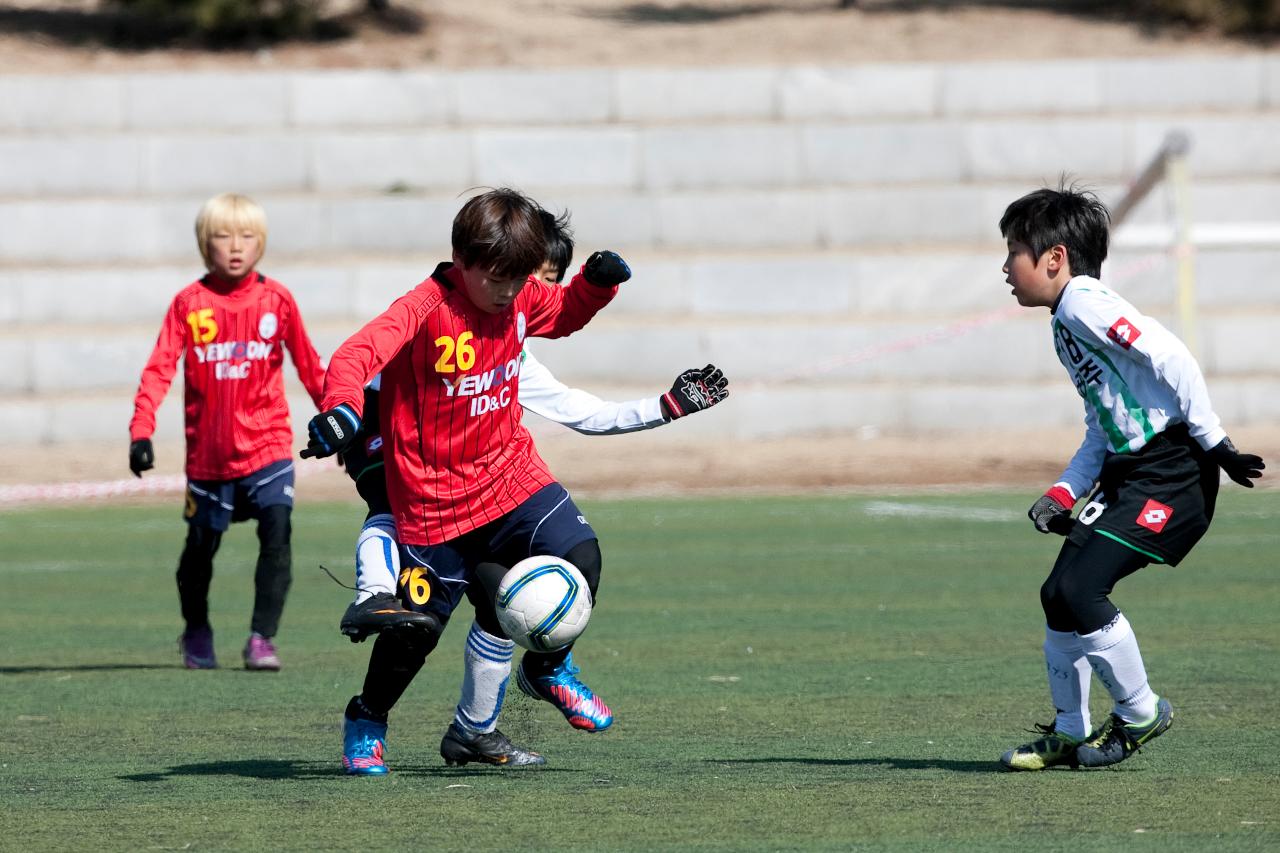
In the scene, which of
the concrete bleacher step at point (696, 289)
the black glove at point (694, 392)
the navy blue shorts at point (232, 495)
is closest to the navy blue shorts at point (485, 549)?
the black glove at point (694, 392)

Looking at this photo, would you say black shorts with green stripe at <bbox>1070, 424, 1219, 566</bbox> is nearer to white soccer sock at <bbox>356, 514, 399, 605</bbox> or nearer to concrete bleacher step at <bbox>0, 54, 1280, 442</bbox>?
white soccer sock at <bbox>356, 514, 399, 605</bbox>

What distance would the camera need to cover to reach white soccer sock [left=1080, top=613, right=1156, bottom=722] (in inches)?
222

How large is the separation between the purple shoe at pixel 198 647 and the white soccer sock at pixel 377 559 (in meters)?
2.66

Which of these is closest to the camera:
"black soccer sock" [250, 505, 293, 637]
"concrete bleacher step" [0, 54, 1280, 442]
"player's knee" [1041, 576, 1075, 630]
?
"player's knee" [1041, 576, 1075, 630]

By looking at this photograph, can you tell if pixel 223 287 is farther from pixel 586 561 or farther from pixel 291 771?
pixel 586 561

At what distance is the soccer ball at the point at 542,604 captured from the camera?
5598mm

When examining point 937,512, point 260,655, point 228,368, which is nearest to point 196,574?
point 260,655

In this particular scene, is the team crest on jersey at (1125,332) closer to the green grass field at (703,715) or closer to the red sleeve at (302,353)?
the green grass field at (703,715)

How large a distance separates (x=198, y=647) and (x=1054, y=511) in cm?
418

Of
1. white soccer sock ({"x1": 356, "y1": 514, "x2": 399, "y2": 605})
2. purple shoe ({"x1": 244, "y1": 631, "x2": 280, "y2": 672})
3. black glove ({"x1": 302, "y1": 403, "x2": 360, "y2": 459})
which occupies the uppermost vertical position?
black glove ({"x1": 302, "y1": 403, "x2": 360, "y2": 459})

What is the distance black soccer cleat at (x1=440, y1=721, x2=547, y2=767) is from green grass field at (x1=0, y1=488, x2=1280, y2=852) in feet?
0.22

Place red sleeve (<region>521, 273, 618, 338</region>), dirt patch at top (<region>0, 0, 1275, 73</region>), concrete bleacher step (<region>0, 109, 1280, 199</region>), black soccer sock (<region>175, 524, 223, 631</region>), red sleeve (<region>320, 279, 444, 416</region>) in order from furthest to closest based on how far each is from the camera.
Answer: dirt patch at top (<region>0, 0, 1275, 73</region>) < concrete bleacher step (<region>0, 109, 1280, 199</region>) < black soccer sock (<region>175, 524, 223, 631</region>) < red sleeve (<region>521, 273, 618, 338</region>) < red sleeve (<region>320, 279, 444, 416</region>)

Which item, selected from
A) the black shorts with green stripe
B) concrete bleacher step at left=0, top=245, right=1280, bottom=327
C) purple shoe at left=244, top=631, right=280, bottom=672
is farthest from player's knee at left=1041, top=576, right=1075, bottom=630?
concrete bleacher step at left=0, top=245, right=1280, bottom=327

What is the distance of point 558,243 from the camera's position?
6.48 meters
